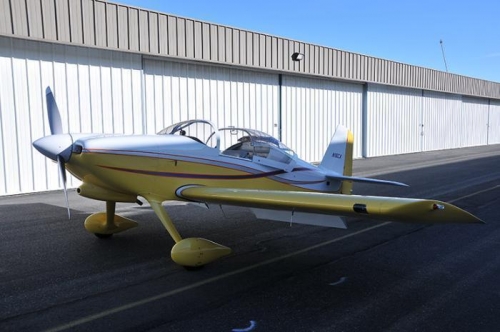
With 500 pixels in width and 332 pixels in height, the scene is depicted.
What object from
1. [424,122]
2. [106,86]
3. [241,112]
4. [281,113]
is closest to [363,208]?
[106,86]

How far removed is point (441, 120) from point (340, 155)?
24.6 meters

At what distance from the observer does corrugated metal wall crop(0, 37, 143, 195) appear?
1050cm

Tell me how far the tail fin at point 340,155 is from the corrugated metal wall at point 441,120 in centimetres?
2136

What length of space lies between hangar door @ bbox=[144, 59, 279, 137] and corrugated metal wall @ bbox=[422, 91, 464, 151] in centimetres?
1466

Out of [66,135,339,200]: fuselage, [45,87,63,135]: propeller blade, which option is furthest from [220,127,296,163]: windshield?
[45,87,63,135]: propeller blade

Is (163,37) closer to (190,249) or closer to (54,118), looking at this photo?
(54,118)

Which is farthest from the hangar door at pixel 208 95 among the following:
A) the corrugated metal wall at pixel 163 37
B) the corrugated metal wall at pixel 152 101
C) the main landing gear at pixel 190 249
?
the main landing gear at pixel 190 249

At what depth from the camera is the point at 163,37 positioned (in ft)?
42.6

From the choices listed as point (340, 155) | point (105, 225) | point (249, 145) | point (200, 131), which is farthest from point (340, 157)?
point (105, 225)

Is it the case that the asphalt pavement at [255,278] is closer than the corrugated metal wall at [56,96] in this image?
Yes

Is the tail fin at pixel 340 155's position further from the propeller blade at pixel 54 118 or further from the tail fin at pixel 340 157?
the propeller blade at pixel 54 118

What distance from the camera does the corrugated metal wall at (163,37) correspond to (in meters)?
10.5

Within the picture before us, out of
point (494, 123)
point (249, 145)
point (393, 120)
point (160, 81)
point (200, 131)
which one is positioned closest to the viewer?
point (200, 131)

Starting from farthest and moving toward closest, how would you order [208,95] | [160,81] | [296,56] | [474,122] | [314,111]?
[474,122]
[314,111]
[296,56]
[208,95]
[160,81]
